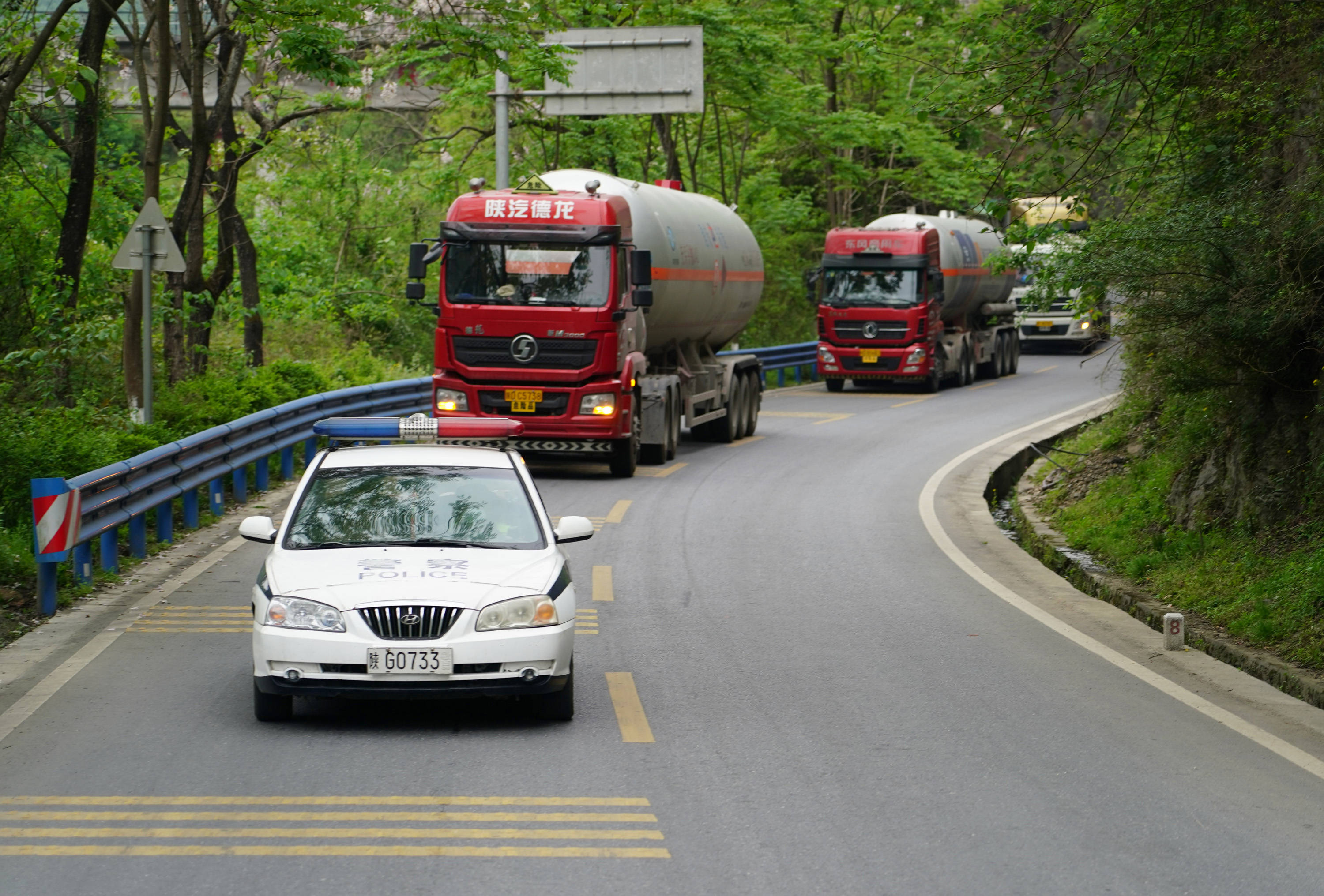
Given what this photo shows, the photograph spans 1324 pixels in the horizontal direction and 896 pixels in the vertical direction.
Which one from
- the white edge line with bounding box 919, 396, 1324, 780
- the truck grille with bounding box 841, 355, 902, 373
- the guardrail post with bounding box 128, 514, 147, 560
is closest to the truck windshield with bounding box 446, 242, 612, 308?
the white edge line with bounding box 919, 396, 1324, 780

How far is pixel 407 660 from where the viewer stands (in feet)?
24.0

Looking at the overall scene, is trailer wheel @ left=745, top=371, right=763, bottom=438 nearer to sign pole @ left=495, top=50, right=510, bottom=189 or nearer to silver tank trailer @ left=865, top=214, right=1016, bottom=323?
sign pole @ left=495, top=50, right=510, bottom=189

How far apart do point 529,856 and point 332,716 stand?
8.34 ft

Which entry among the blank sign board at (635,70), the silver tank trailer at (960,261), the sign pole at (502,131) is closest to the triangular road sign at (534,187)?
the sign pole at (502,131)

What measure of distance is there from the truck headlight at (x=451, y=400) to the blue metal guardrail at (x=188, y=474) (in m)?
1.51

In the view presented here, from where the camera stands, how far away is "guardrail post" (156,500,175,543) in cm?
1327

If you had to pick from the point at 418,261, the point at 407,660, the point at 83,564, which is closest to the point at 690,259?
the point at 418,261

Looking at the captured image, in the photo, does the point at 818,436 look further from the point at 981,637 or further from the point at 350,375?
the point at 981,637

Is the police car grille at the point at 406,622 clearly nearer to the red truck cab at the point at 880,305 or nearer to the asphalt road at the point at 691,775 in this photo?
the asphalt road at the point at 691,775

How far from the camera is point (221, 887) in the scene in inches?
209

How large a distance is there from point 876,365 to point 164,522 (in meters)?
21.3

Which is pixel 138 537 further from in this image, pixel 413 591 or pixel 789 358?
pixel 789 358

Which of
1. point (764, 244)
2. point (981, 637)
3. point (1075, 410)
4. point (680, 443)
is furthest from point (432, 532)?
point (764, 244)

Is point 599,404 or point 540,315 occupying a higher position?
point 540,315
